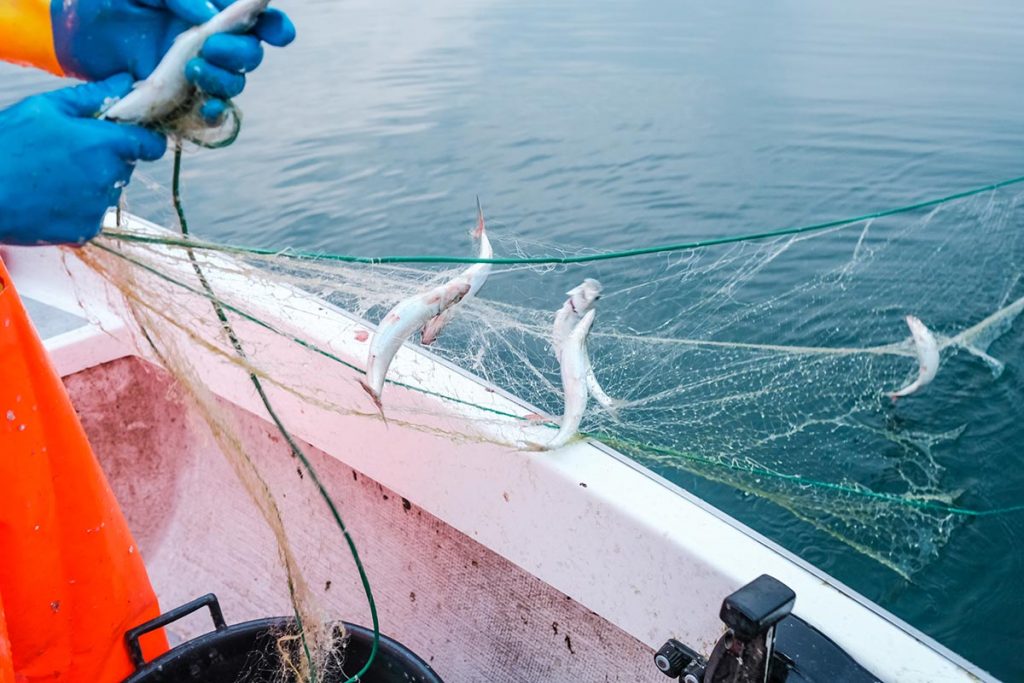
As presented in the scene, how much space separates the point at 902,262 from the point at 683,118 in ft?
17.3

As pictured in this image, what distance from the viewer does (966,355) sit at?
5.50 m

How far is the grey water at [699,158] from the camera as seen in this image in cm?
437

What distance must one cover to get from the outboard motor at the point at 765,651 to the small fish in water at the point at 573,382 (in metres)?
0.74

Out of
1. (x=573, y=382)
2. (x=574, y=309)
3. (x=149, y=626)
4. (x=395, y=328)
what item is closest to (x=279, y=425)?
(x=395, y=328)

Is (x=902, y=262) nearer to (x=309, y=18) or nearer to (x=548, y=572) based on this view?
(x=548, y=572)

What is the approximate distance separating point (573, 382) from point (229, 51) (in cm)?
148

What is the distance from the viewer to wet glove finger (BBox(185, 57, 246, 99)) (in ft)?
4.75

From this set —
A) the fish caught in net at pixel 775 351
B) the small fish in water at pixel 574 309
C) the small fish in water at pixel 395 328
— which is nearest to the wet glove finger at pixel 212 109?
the fish caught in net at pixel 775 351

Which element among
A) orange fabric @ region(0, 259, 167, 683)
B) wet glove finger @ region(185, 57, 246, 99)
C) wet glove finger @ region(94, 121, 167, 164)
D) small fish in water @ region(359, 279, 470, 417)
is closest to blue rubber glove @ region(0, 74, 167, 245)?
wet glove finger @ region(94, 121, 167, 164)

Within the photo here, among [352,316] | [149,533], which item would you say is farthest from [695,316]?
[149,533]

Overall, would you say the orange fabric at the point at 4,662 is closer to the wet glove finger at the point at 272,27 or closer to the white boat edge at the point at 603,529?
the white boat edge at the point at 603,529

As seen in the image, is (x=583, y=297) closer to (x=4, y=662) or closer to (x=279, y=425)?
(x=279, y=425)

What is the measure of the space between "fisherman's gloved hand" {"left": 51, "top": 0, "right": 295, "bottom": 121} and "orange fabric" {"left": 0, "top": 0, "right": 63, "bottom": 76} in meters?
0.02

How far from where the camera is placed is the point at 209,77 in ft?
4.76
